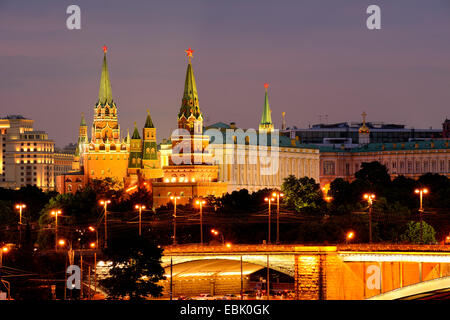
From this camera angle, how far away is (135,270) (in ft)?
351

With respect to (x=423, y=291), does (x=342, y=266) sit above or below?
above

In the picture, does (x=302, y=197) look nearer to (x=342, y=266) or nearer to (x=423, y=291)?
(x=342, y=266)

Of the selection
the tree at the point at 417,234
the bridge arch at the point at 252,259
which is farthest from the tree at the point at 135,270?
the tree at the point at 417,234

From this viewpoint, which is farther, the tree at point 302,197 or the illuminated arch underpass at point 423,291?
the tree at point 302,197

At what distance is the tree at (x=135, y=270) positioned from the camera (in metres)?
106

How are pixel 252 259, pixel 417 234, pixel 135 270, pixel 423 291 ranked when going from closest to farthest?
pixel 423 291, pixel 135 270, pixel 252 259, pixel 417 234

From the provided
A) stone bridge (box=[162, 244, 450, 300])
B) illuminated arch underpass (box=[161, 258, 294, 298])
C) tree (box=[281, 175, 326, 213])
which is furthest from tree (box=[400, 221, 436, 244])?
stone bridge (box=[162, 244, 450, 300])

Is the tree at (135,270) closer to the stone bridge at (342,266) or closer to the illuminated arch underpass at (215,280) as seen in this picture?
the stone bridge at (342,266)

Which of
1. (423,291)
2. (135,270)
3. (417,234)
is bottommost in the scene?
(423,291)

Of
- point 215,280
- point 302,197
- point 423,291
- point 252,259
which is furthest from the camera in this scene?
point 302,197

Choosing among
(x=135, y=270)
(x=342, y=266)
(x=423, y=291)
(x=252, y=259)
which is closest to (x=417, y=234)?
(x=252, y=259)

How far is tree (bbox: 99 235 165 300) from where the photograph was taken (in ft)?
347

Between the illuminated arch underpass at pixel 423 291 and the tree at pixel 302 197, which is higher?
the tree at pixel 302 197
